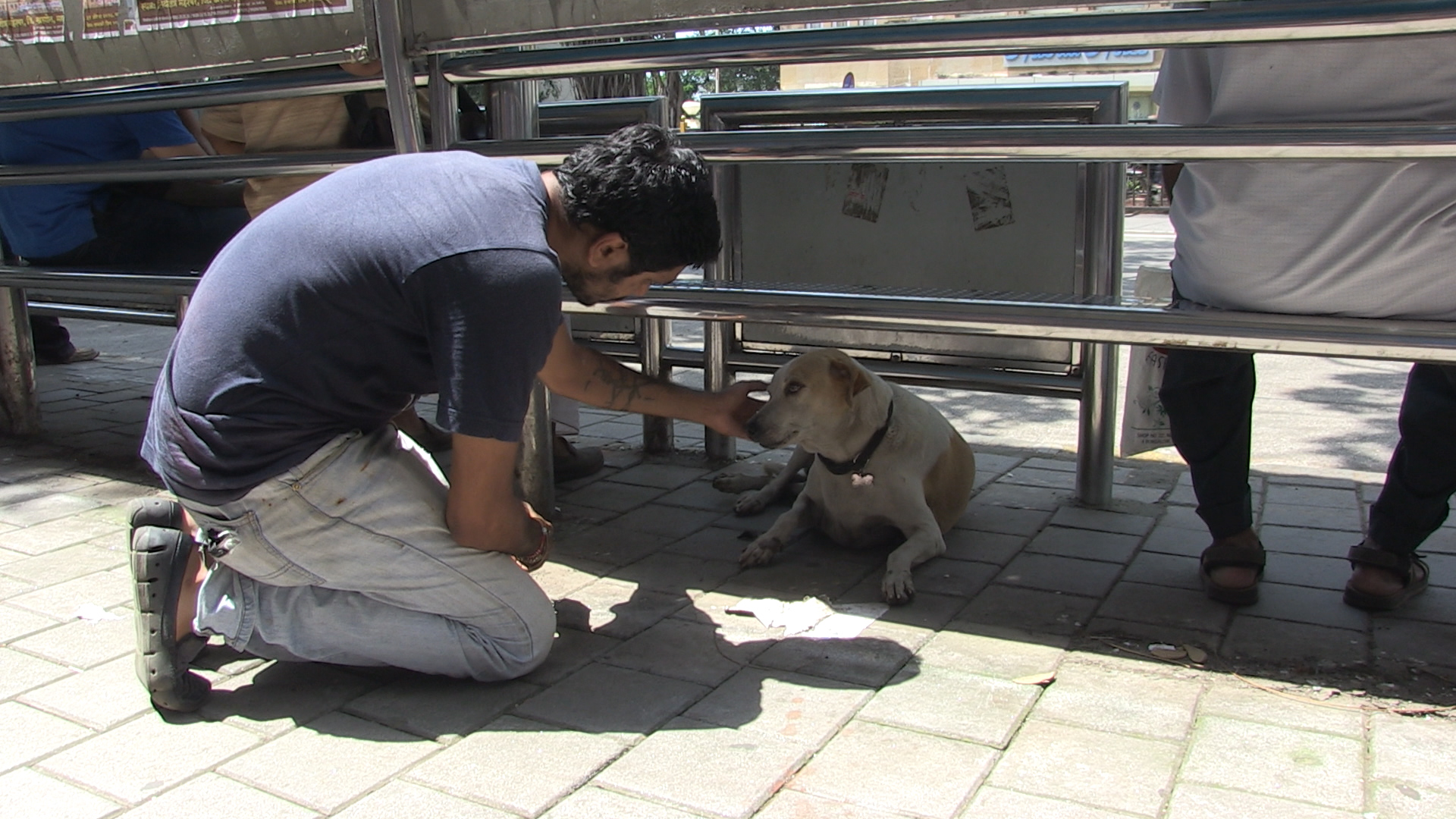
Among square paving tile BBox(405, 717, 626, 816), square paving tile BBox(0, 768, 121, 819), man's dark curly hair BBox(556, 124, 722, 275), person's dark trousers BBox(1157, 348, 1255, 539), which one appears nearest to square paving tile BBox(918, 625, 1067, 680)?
person's dark trousers BBox(1157, 348, 1255, 539)

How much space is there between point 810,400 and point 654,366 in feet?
5.06

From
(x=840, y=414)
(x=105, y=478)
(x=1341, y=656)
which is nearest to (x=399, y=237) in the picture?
(x=840, y=414)

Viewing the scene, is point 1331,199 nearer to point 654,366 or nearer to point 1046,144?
point 1046,144

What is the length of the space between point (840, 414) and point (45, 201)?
3621 mm

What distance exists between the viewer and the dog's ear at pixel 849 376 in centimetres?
352

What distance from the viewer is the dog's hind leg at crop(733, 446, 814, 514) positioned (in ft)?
13.2

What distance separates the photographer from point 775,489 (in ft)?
13.5

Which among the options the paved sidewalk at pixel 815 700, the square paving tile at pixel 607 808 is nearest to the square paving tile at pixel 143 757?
the paved sidewalk at pixel 815 700

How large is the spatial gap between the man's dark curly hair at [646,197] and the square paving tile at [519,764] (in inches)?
40.1

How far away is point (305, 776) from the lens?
88.7 inches

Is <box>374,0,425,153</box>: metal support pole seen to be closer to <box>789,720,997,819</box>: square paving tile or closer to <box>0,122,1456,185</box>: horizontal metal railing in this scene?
<box>0,122,1456,185</box>: horizontal metal railing

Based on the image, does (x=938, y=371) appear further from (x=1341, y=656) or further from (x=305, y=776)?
(x=305, y=776)

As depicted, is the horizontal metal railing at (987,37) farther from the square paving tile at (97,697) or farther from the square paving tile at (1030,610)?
the square paving tile at (97,697)

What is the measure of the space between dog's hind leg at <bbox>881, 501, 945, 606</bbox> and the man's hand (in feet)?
1.91
